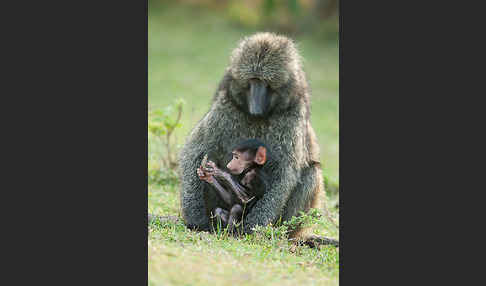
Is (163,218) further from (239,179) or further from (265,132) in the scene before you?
(265,132)

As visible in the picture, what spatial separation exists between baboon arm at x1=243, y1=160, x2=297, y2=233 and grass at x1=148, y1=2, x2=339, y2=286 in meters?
0.37

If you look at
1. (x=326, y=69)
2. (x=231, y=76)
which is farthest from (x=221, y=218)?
(x=326, y=69)

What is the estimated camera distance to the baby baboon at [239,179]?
5605 millimetres

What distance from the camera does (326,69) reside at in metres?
13.9

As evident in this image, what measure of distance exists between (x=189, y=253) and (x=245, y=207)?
159cm

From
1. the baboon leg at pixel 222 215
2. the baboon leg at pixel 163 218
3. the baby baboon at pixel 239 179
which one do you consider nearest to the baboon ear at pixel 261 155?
the baby baboon at pixel 239 179

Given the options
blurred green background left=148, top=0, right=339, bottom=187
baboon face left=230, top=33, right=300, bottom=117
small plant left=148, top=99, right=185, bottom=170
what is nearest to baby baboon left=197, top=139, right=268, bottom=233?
baboon face left=230, top=33, right=300, bottom=117

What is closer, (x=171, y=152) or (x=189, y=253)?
(x=189, y=253)

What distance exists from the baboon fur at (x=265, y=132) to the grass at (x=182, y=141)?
444mm

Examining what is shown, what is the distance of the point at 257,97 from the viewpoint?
5.48 meters

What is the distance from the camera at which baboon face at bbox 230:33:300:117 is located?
216 inches

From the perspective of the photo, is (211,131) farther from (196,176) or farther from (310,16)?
(310,16)

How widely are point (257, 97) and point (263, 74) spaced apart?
0.23 metres

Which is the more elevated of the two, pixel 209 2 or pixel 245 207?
pixel 209 2
